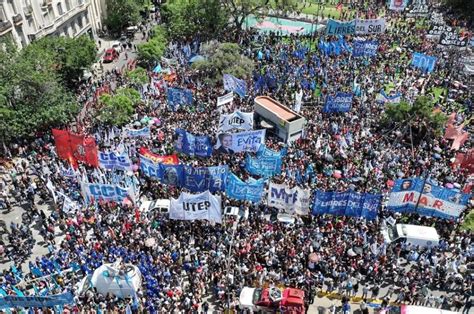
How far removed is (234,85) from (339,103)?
8.79 metres

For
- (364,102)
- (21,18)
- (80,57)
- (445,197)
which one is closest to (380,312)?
(445,197)

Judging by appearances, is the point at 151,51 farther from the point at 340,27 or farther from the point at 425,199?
the point at 425,199

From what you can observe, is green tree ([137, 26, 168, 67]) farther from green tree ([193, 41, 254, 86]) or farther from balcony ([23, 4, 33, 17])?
balcony ([23, 4, 33, 17])

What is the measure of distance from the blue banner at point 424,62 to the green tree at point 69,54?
31.1 m

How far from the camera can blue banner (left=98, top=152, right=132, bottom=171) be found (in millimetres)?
28031

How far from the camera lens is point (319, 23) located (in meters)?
62.6

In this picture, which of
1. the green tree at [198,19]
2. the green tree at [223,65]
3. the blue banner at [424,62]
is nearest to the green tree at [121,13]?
the green tree at [198,19]

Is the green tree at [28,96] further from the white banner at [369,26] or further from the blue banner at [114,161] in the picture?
the white banner at [369,26]

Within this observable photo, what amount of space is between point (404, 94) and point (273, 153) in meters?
17.4

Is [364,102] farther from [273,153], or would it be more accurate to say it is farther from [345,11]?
[345,11]

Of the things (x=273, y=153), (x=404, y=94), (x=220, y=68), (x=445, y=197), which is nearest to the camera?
(x=445, y=197)

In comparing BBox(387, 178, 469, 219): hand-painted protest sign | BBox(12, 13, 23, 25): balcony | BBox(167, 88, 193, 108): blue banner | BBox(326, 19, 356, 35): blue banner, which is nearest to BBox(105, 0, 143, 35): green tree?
BBox(12, 13, 23, 25): balcony

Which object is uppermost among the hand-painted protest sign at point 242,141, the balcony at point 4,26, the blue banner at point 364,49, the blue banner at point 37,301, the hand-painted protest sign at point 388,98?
the balcony at point 4,26

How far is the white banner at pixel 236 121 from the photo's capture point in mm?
31625
